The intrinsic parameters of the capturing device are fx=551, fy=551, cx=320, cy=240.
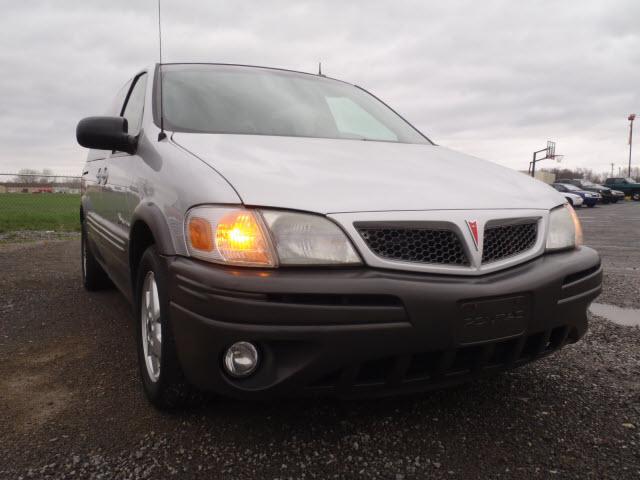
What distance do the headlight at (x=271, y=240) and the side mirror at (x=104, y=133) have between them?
3.56 ft

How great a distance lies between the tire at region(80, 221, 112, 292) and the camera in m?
4.61

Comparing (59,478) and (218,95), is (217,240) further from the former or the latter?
(218,95)

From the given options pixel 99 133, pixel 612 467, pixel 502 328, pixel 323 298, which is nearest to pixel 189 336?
pixel 323 298

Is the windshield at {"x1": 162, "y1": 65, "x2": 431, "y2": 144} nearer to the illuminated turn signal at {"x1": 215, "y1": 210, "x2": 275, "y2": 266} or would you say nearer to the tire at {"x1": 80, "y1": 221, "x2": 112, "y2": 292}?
the illuminated turn signal at {"x1": 215, "y1": 210, "x2": 275, "y2": 266}

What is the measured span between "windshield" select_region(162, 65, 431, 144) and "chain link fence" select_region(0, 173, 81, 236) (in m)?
9.75

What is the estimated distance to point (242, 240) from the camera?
1.79 m

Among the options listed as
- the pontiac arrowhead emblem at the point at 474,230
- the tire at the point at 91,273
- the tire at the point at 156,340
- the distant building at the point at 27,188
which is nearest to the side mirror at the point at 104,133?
the tire at the point at 156,340

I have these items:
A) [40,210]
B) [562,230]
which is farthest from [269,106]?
[40,210]

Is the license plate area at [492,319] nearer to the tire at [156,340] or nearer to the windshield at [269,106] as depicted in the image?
the tire at [156,340]

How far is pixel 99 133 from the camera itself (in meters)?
2.62

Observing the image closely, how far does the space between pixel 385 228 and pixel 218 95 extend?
5.01 ft

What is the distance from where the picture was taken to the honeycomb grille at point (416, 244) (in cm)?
182

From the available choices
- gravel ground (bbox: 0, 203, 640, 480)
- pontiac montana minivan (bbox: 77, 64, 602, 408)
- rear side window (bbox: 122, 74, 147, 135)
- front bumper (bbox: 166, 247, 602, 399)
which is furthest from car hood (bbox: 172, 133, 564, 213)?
gravel ground (bbox: 0, 203, 640, 480)

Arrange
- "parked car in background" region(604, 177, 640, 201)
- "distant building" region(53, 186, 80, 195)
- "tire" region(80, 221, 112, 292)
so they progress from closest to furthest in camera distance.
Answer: "tire" region(80, 221, 112, 292) → "distant building" region(53, 186, 80, 195) → "parked car in background" region(604, 177, 640, 201)
